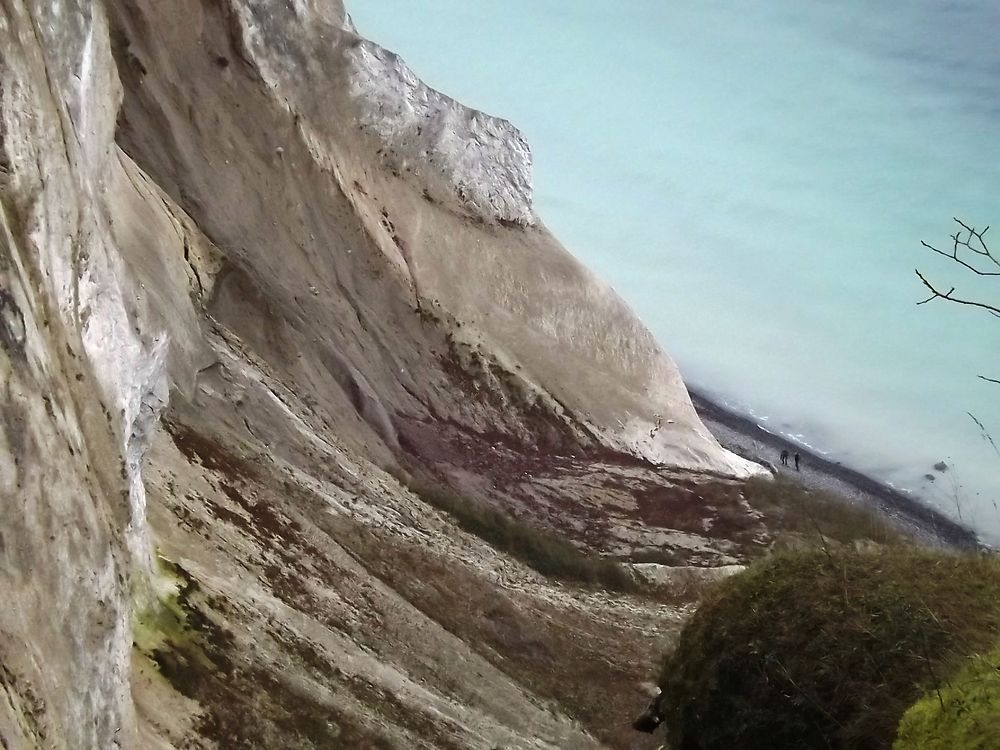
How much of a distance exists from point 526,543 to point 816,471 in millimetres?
17462

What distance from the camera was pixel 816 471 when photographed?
101 ft

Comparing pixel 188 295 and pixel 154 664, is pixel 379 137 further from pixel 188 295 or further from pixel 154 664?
pixel 154 664

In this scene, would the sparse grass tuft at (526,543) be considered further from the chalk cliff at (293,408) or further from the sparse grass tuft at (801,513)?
the sparse grass tuft at (801,513)

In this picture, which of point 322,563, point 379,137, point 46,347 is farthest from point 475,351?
point 46,347

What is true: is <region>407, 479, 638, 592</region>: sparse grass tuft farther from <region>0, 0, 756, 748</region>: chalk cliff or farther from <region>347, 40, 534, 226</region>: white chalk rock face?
<region>347, 40, 534, 226</region>: white chalk rock face

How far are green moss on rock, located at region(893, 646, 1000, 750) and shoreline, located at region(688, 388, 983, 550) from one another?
2032 cm

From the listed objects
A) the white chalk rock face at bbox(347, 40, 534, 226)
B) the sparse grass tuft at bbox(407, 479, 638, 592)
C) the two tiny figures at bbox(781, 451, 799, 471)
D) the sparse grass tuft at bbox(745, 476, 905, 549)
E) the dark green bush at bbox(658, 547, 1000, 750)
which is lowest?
the sparse grass tuft at bbox(407, 479, 638, 592)

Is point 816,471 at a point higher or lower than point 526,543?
higher

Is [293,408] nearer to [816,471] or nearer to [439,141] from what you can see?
[439,141]

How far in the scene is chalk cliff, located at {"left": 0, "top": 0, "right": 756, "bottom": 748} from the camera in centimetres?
750

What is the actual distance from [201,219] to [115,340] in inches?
325

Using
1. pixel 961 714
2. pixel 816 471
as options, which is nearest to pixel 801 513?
pixel 816 471

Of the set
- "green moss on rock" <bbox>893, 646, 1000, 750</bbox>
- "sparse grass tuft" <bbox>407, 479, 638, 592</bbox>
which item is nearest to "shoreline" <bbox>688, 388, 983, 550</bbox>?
"sparse grass tuft" <bbox>407, 479, 638, 592</bbox>

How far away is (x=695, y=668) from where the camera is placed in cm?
884
